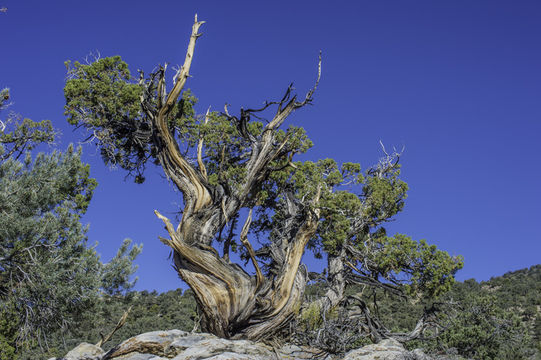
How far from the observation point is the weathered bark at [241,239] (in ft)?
36.3

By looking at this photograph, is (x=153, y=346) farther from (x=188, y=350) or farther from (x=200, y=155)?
(x=200, y=155)

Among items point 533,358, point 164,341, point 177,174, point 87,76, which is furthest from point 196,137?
point 533,358

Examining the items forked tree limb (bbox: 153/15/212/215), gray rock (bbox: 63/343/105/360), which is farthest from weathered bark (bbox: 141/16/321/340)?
gray rock (bbox: 63/343/105/360)

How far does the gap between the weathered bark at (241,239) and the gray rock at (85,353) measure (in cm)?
240

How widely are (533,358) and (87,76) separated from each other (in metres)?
21.0

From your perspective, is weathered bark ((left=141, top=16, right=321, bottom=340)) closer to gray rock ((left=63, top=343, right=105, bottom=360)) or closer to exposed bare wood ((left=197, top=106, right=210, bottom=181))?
exposed bare wood ((left=197, top=106, right=210, bottom=181))

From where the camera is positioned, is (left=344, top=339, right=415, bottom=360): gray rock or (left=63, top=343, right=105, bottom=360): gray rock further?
(left=63, top=343, right=105, bottom=360): gray rock

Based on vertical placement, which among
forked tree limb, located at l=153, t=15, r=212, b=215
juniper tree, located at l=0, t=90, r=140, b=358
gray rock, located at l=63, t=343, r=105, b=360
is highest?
forked tree limb, located at l=153, t=15, r=212, b=215

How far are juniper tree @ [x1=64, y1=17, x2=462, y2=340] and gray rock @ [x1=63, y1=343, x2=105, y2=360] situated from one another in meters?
2.40

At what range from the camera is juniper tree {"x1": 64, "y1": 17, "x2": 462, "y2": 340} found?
11367 mm

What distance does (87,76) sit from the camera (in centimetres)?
1439

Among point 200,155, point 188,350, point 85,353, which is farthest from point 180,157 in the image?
point 188,350

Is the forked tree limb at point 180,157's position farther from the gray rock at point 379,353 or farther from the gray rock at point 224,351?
the gray rock at point 379,353

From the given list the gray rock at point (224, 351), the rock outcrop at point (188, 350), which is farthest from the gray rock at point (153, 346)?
the gray rock at point (224, 351)
